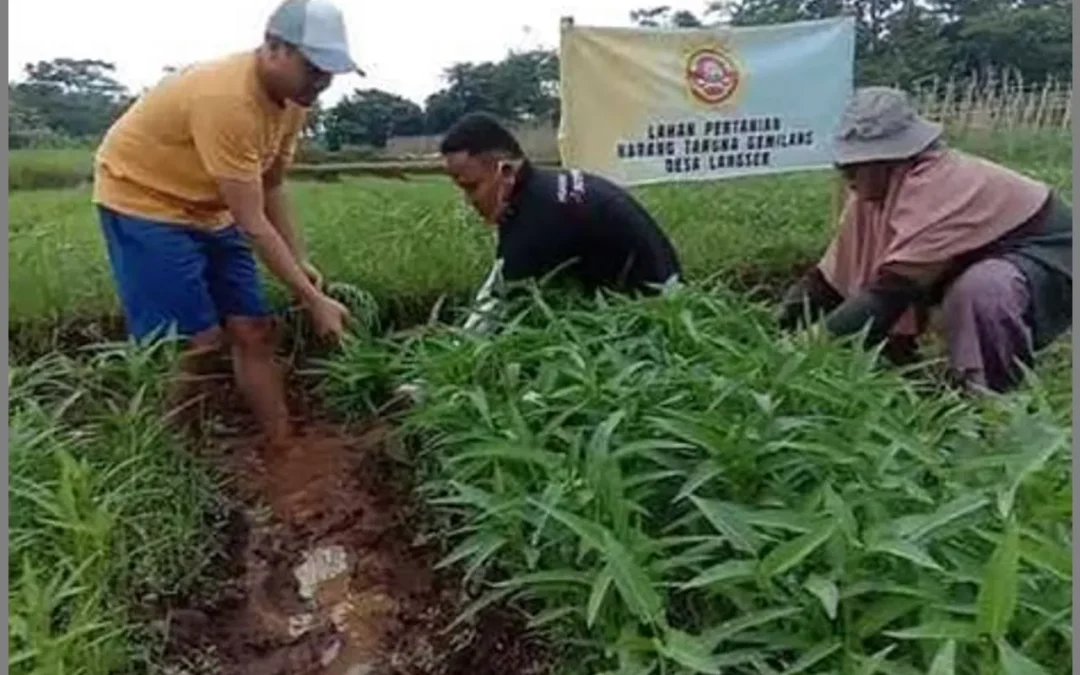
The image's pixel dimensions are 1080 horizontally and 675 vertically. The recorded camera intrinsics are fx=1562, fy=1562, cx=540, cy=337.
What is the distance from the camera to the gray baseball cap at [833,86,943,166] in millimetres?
3014

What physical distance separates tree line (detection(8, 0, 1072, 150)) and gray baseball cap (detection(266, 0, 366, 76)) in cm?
135

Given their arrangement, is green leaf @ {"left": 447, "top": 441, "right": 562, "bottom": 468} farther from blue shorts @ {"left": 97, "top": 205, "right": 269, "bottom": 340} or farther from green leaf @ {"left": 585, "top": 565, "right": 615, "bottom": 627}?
blue shorts @ {"left": 97, "top": 205, "right": 269, "bottom": 340}

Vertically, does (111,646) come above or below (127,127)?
below

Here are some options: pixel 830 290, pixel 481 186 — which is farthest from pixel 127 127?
pixel 830 290

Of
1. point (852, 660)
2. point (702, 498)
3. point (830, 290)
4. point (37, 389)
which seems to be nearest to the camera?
point (852, 660)

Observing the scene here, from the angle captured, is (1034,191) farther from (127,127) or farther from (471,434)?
(127,127)

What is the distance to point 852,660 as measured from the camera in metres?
1.39

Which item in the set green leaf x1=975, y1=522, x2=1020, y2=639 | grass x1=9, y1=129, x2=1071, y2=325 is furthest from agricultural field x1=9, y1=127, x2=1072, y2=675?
grass x1=9, y1=129, x2=1071, y2=325

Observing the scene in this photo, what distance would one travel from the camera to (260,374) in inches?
127

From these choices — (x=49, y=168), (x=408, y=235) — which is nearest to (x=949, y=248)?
(x=408, y=235)

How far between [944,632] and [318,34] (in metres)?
1.92

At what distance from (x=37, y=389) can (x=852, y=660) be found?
65.8 inches

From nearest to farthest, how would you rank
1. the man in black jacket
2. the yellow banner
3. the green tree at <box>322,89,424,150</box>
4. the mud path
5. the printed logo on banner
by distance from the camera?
the mud path < the man in black jacket < the yellow banner < the printed logo on banner < the green tree at <box>322,89,424,150</box>

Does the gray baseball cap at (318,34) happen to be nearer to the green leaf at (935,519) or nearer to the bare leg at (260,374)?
the bare leg at (260,374)
